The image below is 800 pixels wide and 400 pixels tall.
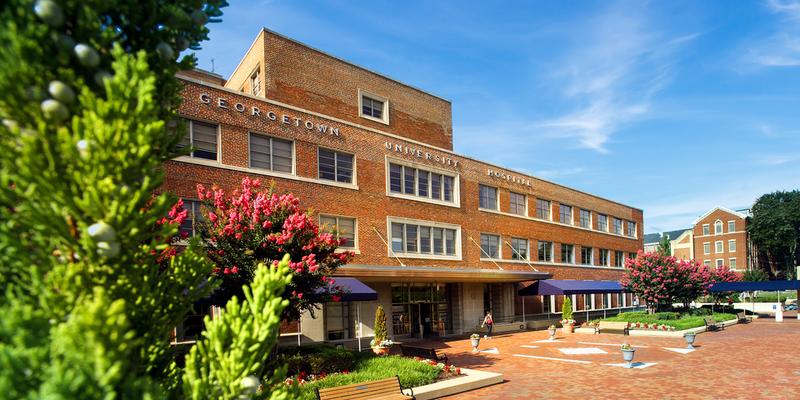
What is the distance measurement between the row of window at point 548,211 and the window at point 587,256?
2.07 m

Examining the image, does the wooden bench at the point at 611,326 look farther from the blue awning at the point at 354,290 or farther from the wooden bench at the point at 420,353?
the wooden bench at the point at 420,353

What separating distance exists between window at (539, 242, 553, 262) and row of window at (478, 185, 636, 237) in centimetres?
212

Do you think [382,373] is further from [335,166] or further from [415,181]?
[415,181]

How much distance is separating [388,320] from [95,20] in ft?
81.3

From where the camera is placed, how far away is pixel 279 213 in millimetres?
14422

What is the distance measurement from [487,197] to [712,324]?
1627 centimetres

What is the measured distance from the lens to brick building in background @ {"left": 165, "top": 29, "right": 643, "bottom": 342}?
2086 centimetres

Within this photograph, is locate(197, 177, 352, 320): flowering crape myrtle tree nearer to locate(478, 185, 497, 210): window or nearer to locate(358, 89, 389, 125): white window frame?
locate(358, 89, 389, 125): white window frame

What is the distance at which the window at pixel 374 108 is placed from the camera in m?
28.9

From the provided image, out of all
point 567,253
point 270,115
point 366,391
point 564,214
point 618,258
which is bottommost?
point 366,391

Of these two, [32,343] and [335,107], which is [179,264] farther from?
[335,107]

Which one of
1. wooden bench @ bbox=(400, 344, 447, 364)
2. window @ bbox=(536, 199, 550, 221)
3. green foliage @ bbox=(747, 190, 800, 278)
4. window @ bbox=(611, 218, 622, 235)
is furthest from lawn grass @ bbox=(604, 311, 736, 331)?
green foliage @ bbox=(747, 190, 800, 278)

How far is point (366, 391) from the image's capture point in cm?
1053

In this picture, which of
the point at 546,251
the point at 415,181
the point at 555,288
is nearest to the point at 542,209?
the point at 546,251
